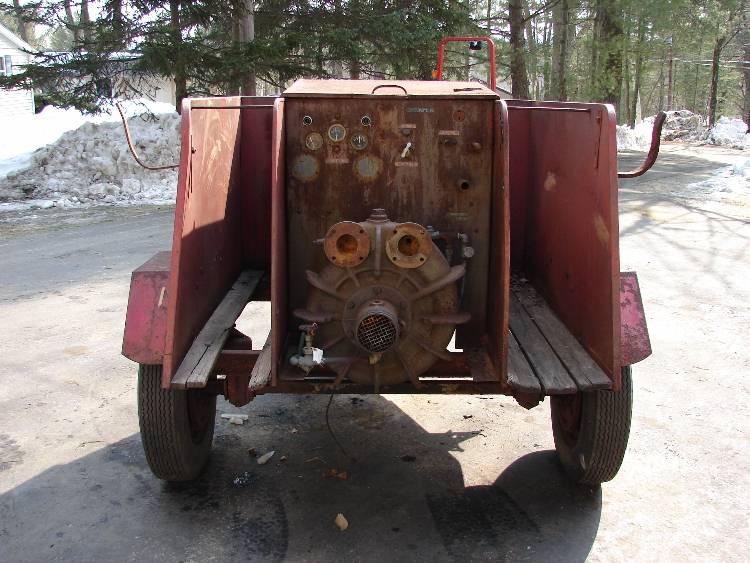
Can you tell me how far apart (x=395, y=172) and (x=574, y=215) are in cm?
93

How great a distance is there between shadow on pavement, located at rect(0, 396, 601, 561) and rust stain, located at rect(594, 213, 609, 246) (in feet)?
4.40

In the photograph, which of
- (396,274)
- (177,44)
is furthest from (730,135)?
(396,274)

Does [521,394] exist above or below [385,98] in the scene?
below

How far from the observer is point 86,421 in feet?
14.6

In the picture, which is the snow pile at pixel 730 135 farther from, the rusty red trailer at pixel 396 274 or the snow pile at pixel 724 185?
the rusty red trailer at pixel 396 274

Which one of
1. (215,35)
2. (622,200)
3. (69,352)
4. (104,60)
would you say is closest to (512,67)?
(622,200)

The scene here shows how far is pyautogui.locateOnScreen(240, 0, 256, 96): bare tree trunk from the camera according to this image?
13.4 meters

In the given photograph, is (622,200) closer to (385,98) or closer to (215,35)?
→ (215,35)

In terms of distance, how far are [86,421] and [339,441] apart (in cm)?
158

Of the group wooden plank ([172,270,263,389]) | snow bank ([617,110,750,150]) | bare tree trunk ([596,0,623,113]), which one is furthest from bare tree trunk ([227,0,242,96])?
snow bank ([617,110,750,150])

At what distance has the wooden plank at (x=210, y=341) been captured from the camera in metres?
3.08

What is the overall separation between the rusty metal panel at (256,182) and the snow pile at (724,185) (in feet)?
38.8

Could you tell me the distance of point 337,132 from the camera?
144 inches

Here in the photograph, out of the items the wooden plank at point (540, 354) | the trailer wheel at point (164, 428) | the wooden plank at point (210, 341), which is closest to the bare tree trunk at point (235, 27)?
the wooden plank at point (210, 341)
